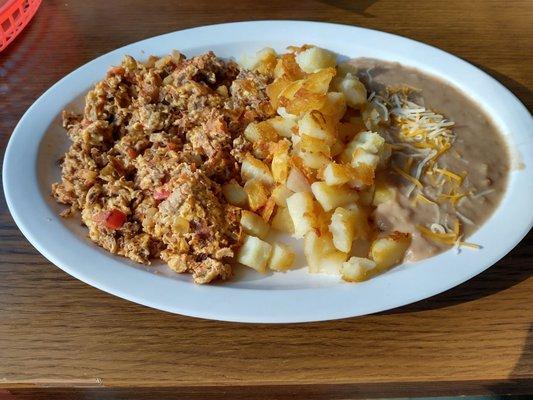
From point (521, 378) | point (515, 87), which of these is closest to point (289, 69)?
point (515, 87)

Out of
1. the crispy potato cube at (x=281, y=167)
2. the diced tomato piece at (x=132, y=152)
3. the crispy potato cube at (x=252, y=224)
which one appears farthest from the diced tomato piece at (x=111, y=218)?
the crispy potato cube at (x=281, y=167)

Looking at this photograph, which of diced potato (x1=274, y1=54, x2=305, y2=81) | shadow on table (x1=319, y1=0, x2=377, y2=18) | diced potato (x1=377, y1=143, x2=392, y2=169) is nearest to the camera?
diced potato (x1=377, y1=143, x2=392, y2=169)

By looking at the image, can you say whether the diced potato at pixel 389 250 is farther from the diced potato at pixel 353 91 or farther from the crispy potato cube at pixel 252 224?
the diced potato at pixel 353 91

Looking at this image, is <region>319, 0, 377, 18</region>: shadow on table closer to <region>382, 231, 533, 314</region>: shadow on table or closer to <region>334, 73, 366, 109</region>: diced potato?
<region>334, 73, 366, 109</region>: diced potato

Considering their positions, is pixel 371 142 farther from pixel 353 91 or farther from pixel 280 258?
pixel 280 258

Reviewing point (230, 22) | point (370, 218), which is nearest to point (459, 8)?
point (230, 22)

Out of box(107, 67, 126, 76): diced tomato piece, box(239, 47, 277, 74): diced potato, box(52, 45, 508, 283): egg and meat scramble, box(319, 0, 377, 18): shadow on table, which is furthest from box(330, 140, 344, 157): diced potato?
box(319, 0, 377, 18): shadow on table

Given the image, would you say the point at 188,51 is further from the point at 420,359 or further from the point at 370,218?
the point at 420,359
